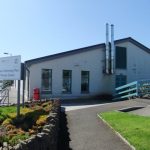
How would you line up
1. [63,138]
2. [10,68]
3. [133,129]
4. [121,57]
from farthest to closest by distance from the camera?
[121,57]
[10,68]
[133,129]
[63,138]

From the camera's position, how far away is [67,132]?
12.0 metres

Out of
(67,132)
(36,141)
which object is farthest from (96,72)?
(36,141)

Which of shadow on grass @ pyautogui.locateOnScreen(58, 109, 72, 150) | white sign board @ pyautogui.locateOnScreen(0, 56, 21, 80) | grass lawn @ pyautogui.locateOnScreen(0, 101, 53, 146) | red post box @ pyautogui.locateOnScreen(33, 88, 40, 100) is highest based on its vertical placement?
white sign board @ pyautogui.locateOnScreen(0, 56, 21, 80)

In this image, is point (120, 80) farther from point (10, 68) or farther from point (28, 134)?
point (28, 134)

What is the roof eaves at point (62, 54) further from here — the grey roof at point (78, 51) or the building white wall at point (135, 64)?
the building white wall at point (135, 64)

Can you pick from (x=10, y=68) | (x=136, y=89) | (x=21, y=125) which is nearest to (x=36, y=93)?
(x=136, y=89)

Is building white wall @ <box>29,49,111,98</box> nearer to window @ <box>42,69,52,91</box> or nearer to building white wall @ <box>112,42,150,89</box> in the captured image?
window @ <box>42,69,52,91</box>

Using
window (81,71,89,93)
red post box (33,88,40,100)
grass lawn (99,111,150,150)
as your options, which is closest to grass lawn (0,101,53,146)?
grass lawn (99,111,150,150)

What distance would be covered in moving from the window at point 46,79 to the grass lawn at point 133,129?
14.0m

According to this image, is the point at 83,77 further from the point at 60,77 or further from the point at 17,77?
the point at 17,77

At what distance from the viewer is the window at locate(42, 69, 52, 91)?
28.7 metres

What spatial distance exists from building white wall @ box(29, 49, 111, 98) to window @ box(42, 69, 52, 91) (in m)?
0.27

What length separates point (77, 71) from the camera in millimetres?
30438

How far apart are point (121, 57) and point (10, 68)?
20396mm
